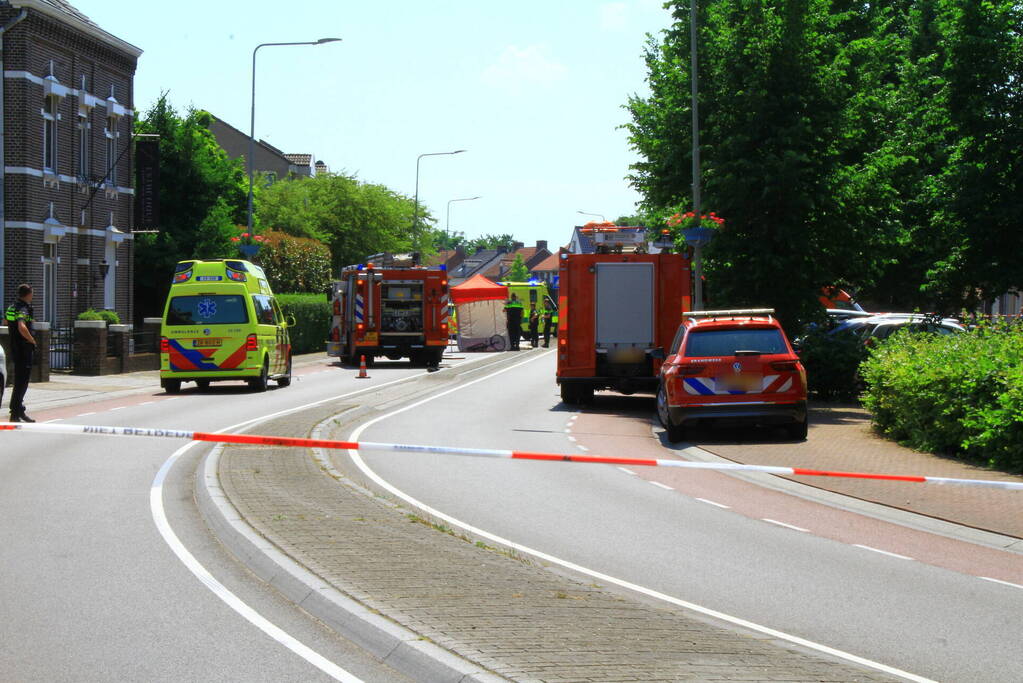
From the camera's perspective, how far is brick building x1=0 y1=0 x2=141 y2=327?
3334cm

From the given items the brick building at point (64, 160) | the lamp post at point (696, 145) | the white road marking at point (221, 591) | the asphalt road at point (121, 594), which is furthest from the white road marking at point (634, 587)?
the brick building at point (64, 160)

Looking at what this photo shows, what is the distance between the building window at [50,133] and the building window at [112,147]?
399cm

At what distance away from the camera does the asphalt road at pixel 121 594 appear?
591cm

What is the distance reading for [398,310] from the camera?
3709cm

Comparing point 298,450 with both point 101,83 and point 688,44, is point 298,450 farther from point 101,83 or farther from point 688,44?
point 101,83

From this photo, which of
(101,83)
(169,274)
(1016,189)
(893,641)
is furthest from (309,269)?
(893,641)

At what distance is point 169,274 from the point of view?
Answer: 51.9 metres

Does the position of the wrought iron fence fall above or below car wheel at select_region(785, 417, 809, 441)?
above

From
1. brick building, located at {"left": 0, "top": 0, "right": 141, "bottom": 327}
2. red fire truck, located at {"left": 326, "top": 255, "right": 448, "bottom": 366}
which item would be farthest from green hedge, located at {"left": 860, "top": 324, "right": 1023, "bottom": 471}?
brick building, located at {"left": 0, "top": 0, "right": 141, "bottom": 327}

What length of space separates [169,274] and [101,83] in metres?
14.1

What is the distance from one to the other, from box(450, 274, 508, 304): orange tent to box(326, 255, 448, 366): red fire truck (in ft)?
39.5

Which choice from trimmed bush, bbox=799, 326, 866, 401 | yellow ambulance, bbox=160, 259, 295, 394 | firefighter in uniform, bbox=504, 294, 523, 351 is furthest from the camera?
firefighter in uniform, bbox=504, 294, 523, 351

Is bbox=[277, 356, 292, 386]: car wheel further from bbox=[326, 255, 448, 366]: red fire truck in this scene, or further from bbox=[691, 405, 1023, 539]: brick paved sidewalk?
bbox=[691, 405, 1023, 539]: brick paved sidewalk

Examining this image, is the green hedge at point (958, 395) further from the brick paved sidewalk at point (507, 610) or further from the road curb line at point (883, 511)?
the brick paved sidewalk at point (507, 610)
